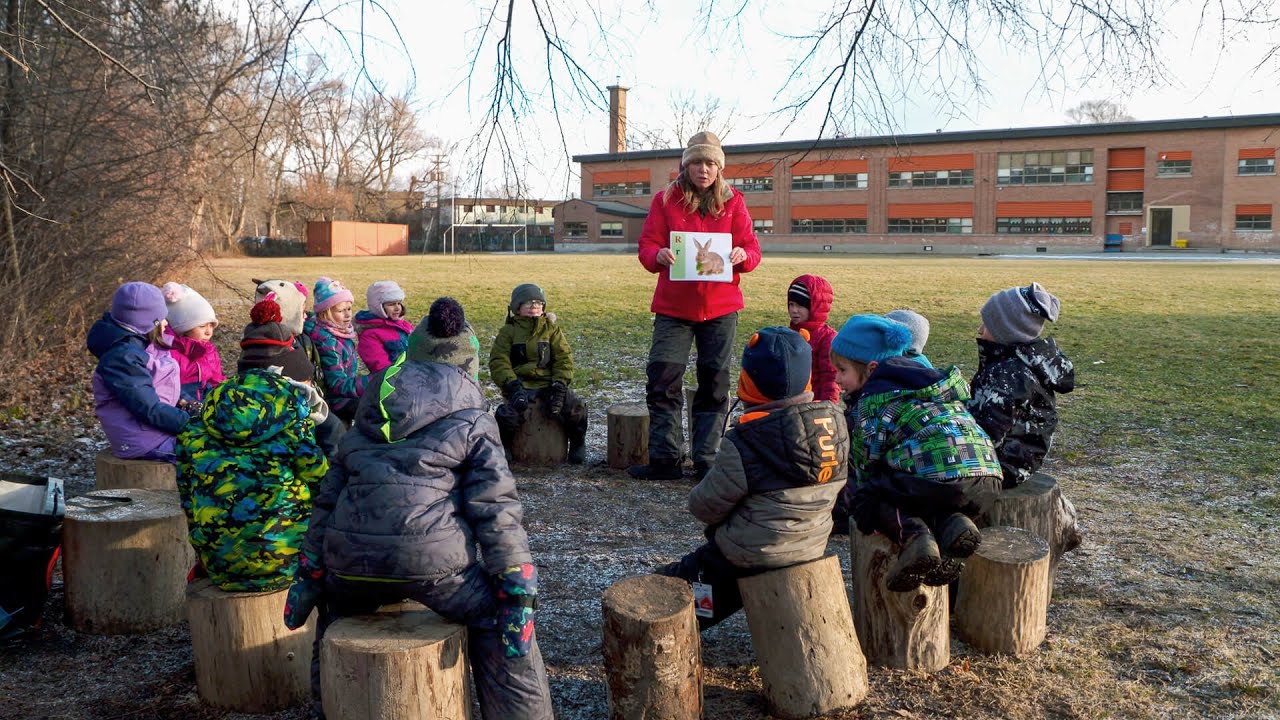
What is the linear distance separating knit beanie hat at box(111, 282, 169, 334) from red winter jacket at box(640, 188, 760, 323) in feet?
9.29

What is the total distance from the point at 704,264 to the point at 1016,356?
2315mm

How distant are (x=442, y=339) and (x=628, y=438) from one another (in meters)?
4.02

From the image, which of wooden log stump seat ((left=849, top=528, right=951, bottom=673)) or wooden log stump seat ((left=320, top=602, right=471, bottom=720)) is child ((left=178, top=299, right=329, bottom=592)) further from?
wooden log stump seat ((left=849, top=528, right=951, bottom=673))

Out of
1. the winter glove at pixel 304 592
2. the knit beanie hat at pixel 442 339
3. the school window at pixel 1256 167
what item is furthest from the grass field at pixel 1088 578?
the school window at pixel 1256 167

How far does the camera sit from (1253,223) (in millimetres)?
53062

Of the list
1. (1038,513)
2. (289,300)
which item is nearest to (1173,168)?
(1038,513)

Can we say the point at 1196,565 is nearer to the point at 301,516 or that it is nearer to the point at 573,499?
the point at 573,499

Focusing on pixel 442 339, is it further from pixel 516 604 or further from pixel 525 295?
Result: pixel 525 295

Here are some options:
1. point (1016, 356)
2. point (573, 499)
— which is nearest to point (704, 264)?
point (573, 499)

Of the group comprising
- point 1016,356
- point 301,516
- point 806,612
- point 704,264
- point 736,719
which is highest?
point 704,264

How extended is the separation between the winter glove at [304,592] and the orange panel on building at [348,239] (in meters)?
57.9

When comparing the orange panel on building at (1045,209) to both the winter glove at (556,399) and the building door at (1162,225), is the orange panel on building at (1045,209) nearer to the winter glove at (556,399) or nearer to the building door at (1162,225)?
the building door at (1162,225)

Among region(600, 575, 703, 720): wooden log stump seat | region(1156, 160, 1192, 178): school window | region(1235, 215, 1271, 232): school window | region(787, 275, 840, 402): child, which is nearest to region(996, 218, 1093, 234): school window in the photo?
region(1156, 160, 1192, 178): school window

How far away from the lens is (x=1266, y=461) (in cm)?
720
